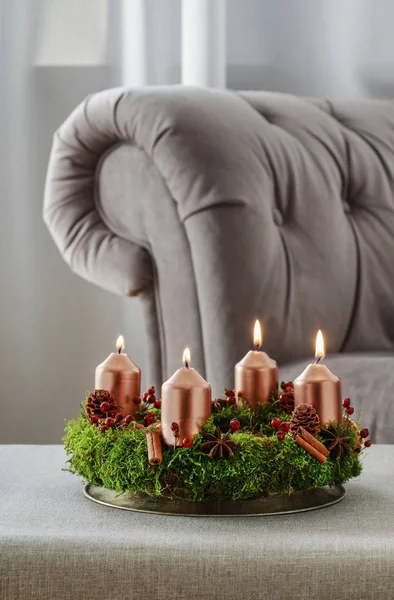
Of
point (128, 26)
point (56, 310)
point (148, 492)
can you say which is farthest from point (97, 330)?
point (148, 492)

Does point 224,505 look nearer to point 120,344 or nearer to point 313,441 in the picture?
point 313,441

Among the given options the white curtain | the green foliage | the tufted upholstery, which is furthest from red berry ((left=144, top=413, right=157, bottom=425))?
the white curtain

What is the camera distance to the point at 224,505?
2.07 feet

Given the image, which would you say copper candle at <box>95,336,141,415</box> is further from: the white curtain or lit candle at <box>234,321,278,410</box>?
the white curtain

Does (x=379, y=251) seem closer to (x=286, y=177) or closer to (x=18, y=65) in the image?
(x=286, y=177)

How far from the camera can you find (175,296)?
1.41 metres

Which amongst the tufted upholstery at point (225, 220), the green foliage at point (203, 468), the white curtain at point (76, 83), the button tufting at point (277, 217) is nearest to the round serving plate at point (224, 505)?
the green foliage at point (203, 468)

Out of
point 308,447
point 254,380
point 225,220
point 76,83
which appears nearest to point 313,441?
point 308,447

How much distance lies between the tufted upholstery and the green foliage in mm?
694

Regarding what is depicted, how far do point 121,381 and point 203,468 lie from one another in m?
0.15

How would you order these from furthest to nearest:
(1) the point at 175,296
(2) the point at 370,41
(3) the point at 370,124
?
(2) the point at 370,41 < (3) the point at 370,124 < (1) the point at 175,296

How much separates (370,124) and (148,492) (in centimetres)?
117

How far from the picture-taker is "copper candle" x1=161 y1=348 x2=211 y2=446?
0.64 meters

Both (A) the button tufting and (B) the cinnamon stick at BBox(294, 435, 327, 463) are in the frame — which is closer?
(B) the cinnamon stick at BBox(294, 435, 327, 463)
